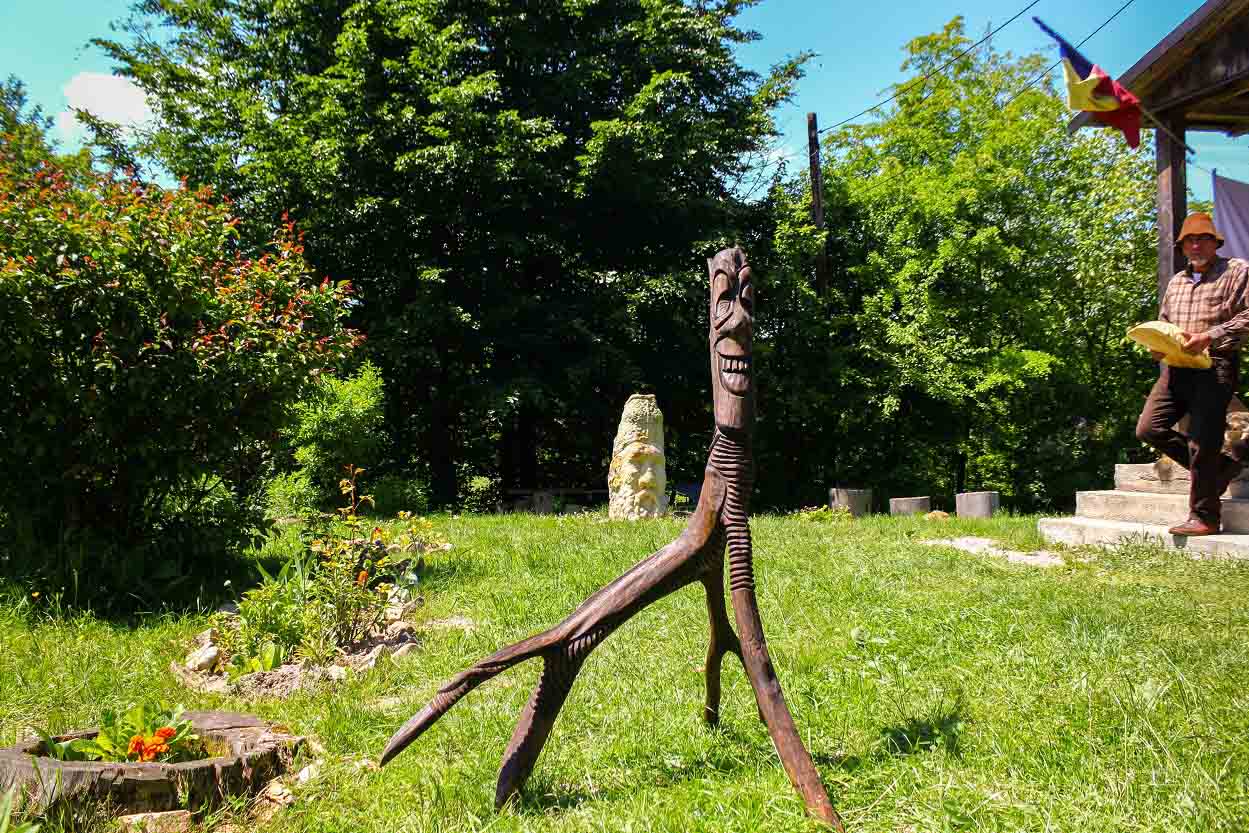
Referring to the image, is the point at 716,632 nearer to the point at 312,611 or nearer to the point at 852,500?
the point at 312,611

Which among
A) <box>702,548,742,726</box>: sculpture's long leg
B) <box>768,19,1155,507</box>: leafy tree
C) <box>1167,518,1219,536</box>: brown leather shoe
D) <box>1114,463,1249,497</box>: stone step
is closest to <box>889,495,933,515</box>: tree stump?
<box>768,19,1155,507</box>: leafy tree

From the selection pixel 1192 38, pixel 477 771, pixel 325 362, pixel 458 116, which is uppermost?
pixel 458 116

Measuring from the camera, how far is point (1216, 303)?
6.95 meters

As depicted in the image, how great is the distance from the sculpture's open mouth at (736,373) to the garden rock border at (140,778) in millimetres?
2432

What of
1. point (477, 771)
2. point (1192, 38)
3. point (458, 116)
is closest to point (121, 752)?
point (477, 771)

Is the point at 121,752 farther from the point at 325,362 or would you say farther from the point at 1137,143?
the point at 1137,143

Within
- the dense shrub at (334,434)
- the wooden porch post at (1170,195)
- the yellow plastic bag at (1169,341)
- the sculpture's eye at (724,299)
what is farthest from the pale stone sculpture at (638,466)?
the sculpture's eye at (724,299)

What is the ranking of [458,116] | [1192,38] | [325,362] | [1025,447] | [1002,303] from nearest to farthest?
[325,362] → [1192,38] → [458,116] → [1002,303] → [1025,447]

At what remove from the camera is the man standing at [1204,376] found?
267 inches

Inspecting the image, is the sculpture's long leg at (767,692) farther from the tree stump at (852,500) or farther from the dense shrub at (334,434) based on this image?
the tree stump at (852,500)

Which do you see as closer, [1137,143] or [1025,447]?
[1137,143]

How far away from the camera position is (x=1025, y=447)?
1800cm

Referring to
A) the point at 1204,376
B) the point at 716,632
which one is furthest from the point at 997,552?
the point at 716,632

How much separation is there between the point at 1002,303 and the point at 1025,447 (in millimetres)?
3633
